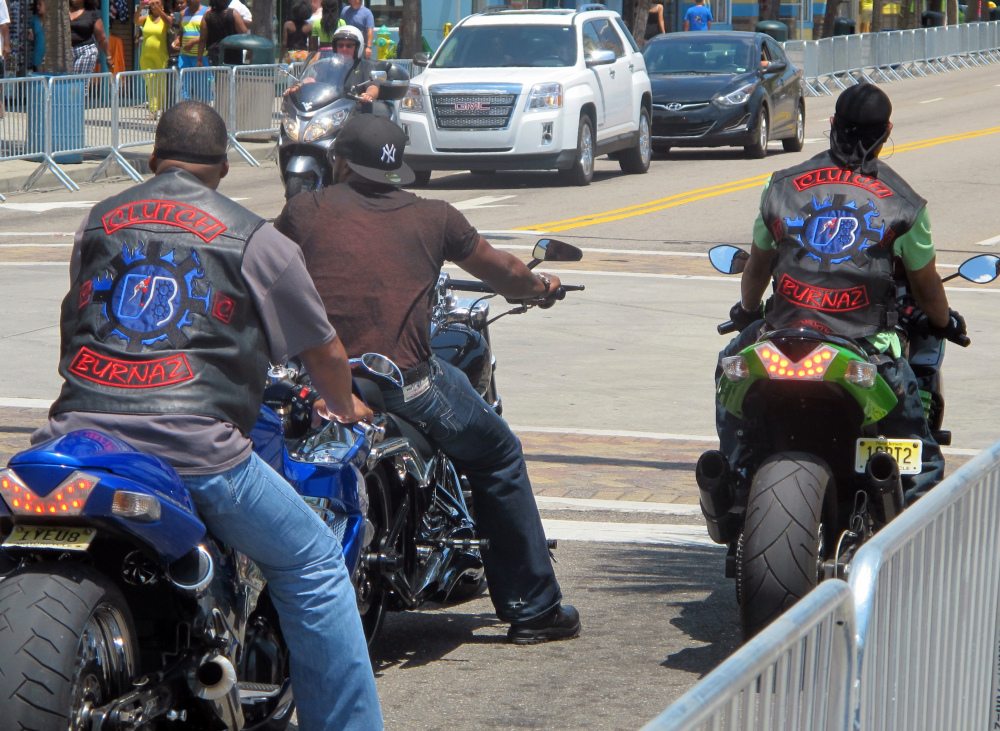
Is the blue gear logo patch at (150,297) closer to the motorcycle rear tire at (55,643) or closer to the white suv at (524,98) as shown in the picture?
the motorcycle rear tire at (55,643)

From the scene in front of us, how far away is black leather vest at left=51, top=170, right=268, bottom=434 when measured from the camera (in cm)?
344

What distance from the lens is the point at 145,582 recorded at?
138 inches

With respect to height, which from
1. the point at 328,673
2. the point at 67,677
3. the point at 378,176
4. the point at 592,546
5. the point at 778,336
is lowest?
the point at 592,546

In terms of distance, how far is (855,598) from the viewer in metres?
2.76

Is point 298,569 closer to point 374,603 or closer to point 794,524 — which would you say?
point 374,603

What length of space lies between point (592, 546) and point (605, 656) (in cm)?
129

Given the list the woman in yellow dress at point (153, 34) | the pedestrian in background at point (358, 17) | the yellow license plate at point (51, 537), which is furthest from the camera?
the woman in yellow dress at point (153, 34)

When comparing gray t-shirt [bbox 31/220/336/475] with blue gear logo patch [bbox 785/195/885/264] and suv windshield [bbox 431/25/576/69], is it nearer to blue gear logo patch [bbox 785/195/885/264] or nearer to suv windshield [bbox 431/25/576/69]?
blue gear logo patch [bbox 785/195/885/264]

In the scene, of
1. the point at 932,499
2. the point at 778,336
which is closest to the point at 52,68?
the point at 778,336

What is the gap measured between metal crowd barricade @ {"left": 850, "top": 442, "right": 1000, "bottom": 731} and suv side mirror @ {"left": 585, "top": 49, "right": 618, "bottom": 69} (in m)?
15.8

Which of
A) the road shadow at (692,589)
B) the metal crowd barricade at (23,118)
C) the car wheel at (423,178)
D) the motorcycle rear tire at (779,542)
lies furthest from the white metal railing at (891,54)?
the motorcycle rear tire at (779,542)

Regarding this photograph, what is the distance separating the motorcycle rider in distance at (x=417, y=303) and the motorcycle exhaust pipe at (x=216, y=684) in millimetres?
1350

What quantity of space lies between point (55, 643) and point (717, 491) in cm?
238

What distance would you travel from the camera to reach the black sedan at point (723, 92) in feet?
71.6
